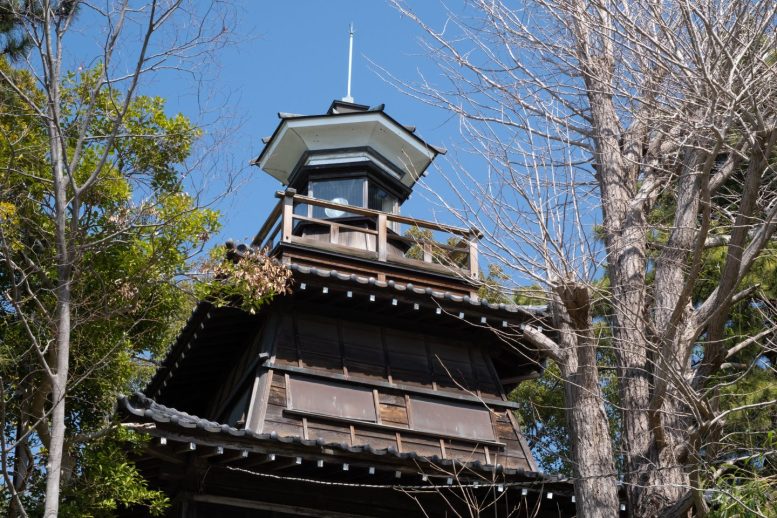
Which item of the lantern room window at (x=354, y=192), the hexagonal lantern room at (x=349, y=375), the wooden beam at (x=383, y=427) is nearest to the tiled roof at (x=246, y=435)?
the hexagonal lantern room at (x=349, y=375)

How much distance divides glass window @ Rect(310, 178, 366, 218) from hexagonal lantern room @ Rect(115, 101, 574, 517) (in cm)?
3

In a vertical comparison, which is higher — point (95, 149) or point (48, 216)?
point (95, 149)

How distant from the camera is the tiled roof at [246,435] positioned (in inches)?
362

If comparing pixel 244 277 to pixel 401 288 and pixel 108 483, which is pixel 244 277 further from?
Answer: pixel 108 483

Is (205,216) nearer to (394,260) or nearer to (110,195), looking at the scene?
(110,195)

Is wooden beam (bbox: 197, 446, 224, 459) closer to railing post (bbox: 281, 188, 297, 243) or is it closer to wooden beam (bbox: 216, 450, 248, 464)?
wooden beam (bbox: 216, 450, 248, 464)

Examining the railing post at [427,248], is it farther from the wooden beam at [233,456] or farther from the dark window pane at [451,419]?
the wooden beam at [233,456]

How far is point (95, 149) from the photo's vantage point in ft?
34.6

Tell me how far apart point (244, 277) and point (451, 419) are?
334 centimetres

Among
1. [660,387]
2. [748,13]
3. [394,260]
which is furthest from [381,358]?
[748,13]

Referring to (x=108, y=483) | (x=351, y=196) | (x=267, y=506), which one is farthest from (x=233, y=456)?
(x=351, y=196)

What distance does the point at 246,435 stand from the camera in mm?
9562

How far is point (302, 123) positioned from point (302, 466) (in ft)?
21.1

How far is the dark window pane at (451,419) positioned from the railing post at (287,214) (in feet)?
9.27
